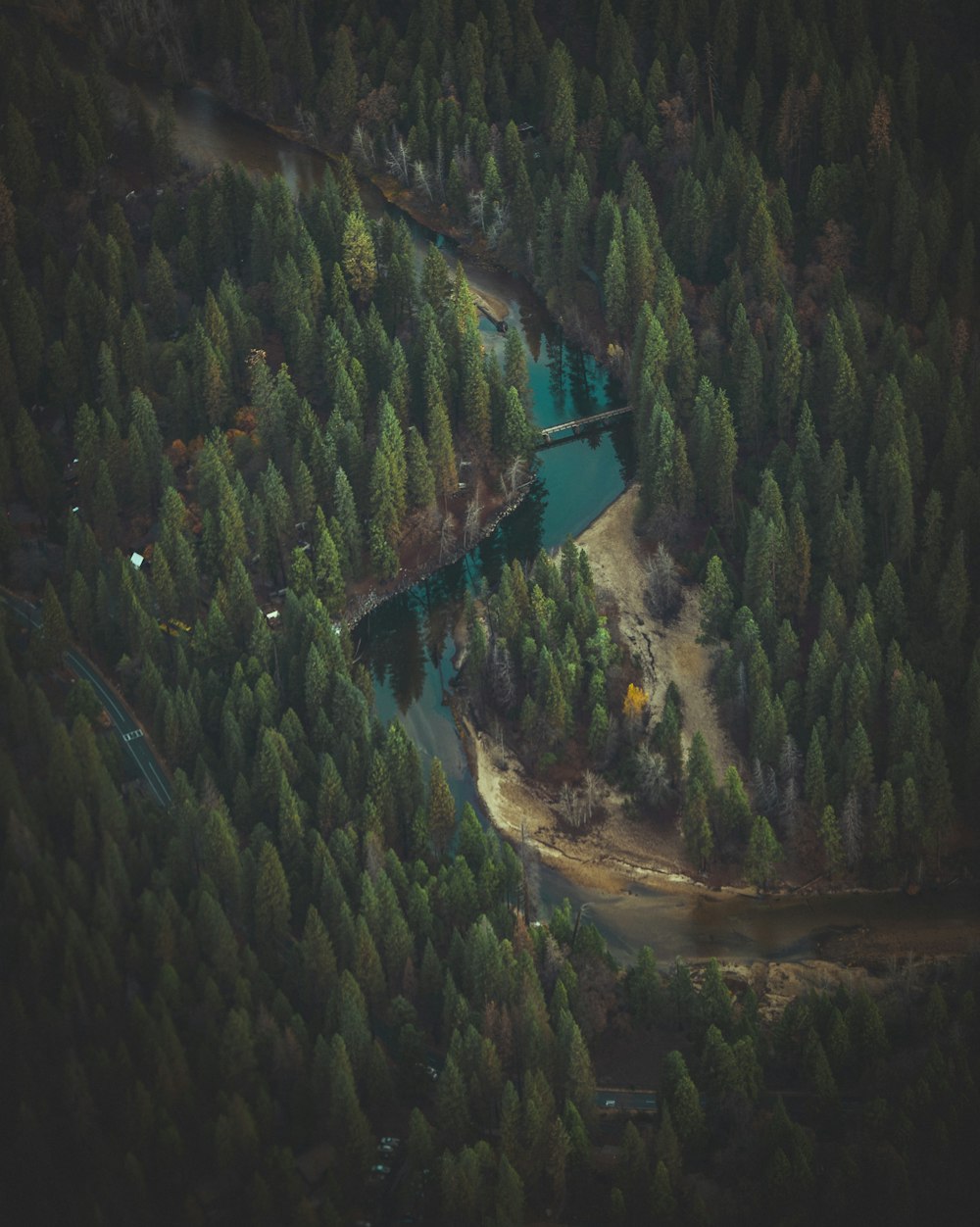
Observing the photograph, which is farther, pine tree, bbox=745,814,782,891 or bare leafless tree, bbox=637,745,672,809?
bare leafless tree, bbox=637,745,672,809

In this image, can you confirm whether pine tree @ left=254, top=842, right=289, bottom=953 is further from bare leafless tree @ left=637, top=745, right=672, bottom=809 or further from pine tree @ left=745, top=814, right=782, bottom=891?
pine tree @ left=745, top=814, right=782, bottom=891

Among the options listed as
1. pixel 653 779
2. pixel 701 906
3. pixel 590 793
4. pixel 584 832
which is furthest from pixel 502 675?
pixel 701 906

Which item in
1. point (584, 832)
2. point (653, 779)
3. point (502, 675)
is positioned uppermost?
point (502, 675)

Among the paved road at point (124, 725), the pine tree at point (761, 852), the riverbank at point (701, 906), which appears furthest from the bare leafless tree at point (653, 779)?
the paved road at point (124, 725)

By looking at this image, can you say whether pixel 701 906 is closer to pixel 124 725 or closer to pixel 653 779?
pixel 653 779

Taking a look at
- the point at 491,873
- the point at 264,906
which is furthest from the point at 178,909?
the point at 491,873

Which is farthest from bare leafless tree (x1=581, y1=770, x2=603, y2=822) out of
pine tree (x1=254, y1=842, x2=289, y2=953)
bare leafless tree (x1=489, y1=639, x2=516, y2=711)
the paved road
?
the paved road

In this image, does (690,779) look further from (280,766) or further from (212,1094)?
(212,1094)

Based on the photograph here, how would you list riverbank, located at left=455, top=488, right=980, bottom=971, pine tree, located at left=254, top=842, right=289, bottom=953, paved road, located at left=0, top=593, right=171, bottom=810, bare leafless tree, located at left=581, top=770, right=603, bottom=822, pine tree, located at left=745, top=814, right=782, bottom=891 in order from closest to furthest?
1. pine tree, located at left=254, top=842, right=289, bottom=953
2. riverbank, located at left=455, top=488, right=980, bottom=971
3. pine tree, located at left=745, top=814, right=782, bottom=891
4. paved road, located at left=0, top=593, right=171, bottom=810
5. bare leafless tree, located at left=581, top=770, right=603, bottom=822

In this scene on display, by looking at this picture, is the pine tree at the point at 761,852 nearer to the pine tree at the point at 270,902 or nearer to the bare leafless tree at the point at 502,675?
the bare leafless tree at the point at 502,675
